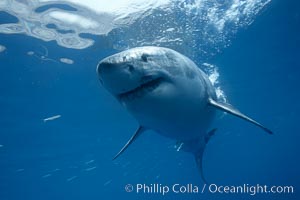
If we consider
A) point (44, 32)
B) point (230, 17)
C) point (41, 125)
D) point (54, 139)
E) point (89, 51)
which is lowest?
point (54, 139)

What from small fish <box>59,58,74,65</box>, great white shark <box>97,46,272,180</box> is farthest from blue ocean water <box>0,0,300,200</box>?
great white shark <box>97,46,272,180</box>

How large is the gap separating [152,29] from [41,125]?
1044cm

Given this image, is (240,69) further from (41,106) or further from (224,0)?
(41,106)

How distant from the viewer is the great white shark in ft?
10.0

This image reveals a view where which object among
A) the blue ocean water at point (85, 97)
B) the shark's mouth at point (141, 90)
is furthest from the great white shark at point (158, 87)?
the blue ocean water at point (85, 97)

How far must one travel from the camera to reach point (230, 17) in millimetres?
11398

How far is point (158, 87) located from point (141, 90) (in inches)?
9.7

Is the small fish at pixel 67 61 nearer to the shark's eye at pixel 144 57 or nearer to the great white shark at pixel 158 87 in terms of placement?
the great white shark at pixel 158 87

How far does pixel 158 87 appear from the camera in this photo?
3527 millimetres

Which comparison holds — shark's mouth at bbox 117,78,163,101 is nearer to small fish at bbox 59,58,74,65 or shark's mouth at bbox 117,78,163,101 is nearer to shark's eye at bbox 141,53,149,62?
shark's eye at bbox 141,53,149,62

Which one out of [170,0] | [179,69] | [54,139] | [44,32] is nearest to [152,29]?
[170,0]

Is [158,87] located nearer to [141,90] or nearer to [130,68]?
[141,90]

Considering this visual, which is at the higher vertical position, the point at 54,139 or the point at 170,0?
the point at 170,0

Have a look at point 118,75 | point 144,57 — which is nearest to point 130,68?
point 118,75
